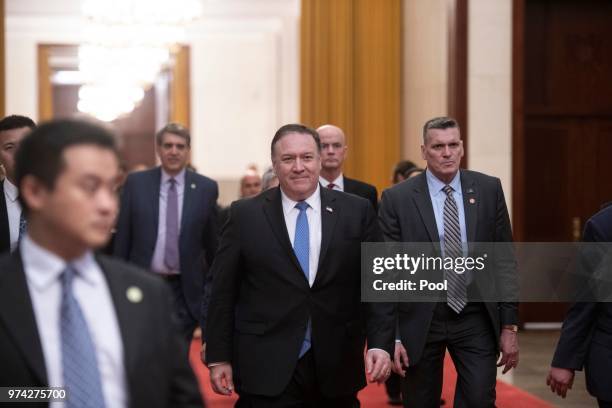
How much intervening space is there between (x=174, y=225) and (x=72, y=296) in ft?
16.5

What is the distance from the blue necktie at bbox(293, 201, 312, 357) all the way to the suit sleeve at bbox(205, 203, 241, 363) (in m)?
0.26

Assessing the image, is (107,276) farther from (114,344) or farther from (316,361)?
(316,361)

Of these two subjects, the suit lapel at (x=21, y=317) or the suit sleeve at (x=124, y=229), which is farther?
the suit sleeve at (x=124, y=229)

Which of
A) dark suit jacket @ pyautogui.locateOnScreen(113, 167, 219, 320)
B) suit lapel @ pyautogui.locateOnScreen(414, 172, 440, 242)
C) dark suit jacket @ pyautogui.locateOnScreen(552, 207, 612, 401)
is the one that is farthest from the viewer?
dark suit jacket @ pyautogui.locateOnScreen(113, 167, 219, 320)

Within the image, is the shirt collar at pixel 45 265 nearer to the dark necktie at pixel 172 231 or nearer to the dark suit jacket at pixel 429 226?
the dark suit jacket at pixel 429 226

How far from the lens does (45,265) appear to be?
2.37m

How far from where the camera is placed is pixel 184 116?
68.4ft

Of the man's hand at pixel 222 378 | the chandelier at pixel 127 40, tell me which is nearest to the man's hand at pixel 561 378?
the man's hand at pixel 222 378

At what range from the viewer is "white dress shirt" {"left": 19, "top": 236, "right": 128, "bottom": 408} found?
236cm

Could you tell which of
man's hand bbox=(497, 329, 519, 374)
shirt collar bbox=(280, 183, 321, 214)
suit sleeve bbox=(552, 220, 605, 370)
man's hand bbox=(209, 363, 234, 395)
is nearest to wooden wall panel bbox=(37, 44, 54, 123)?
man's hand bbox=(497, 329, 519, 374)

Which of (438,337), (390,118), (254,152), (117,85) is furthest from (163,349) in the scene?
(254,152)

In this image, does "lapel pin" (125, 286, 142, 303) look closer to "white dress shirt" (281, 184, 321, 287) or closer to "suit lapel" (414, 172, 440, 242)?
"white dress shirt" (281, 184, 321, 287)

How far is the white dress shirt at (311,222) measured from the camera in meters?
4.66

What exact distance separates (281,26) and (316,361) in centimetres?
1528
